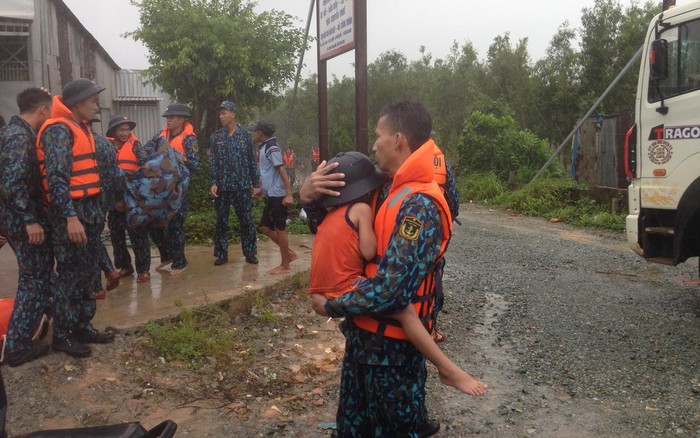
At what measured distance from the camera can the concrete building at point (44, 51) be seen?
36.4 feet

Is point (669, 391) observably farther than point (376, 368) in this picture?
Yes

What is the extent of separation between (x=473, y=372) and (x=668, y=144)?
2717mm

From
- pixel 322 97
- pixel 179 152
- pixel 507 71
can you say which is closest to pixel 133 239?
pixel 179 152

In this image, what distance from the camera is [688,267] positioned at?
7.57 meters

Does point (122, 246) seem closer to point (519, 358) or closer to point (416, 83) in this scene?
point (519, 358)

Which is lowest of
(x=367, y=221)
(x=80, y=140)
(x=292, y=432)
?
(x=292, y=432)

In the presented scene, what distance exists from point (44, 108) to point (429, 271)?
326 cm

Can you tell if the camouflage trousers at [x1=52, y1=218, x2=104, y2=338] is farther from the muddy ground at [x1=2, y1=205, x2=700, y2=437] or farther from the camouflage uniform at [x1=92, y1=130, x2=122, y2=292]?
the muddy ground at [x1=2, y1=205, x2=700, y2=437]

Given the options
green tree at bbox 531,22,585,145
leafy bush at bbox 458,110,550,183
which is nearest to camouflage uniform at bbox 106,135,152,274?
leafy bush at bbox 458,110,550,183

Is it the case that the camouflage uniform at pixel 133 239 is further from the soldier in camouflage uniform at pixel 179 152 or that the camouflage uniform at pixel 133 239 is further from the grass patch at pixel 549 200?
the grass patch at pixel 549 200

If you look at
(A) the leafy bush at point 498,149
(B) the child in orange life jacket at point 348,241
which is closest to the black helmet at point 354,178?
(B) the child in orange life jacket at point 348,241

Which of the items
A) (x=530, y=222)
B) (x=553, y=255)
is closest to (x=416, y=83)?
(x=530, y=222)

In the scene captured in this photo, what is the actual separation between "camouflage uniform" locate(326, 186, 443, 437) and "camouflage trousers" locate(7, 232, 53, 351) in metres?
2.44

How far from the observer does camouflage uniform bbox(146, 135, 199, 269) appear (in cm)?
605
